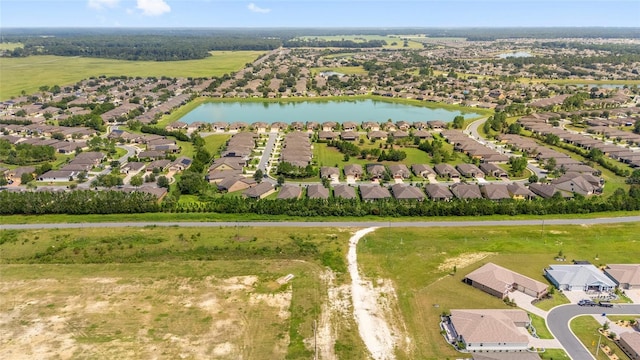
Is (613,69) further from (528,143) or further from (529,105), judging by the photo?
(528,143)

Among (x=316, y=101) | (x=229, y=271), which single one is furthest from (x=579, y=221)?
(x=316, y=101)

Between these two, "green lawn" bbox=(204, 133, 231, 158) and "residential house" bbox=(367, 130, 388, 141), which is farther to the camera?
"residential house" bbox=(367, 130, 388, 141)

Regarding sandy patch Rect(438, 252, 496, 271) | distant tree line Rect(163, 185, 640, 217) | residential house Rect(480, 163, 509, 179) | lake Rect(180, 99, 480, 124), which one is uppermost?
lake Rect(180, 99, 480, 124)

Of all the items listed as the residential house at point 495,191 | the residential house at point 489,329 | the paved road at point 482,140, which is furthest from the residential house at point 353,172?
the residential house at point 489,329

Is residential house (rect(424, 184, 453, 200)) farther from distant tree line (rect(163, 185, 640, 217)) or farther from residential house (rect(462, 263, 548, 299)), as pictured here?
residential house (rect(462, 263, 548, 299))

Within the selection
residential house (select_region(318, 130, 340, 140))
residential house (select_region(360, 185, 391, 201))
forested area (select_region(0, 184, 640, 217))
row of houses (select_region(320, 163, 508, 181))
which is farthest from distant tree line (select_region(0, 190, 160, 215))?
Answer: residential house (select_region(318, 130, 340, 140))

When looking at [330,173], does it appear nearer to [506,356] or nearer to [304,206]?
[304,206]

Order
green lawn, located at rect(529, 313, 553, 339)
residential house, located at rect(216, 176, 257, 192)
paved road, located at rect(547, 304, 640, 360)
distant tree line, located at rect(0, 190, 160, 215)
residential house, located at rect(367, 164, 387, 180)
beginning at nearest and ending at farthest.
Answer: paved road, located at rect(547, 304, 640, 360), green lawn, located at rect(529, 313, 553, 339), distant tree line, located at rect(0, 190, 160, 215), residential house, located at rect(216, 176, 257, 192), residential house, located at rect(367, 164, 387, 180)
